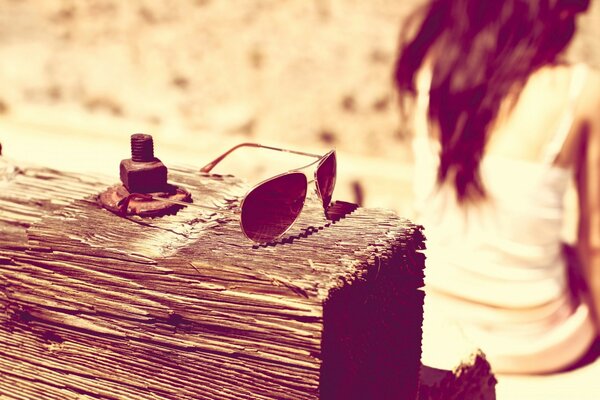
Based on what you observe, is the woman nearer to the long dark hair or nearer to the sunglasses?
the long dark hair

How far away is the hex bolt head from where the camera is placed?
153 centimetres

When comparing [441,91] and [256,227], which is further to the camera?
[441,91]

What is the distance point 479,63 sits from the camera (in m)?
2.87

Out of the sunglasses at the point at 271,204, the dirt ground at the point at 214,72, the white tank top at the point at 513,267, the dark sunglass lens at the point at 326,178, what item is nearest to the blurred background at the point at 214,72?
the dirt ground at the point at 214,72

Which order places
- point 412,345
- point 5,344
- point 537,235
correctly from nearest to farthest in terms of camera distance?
point 5,344 < point 412,345 < point 537,235

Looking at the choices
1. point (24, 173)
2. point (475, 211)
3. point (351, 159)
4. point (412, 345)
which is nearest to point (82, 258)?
point (24, 173)

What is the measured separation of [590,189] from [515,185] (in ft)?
0.96

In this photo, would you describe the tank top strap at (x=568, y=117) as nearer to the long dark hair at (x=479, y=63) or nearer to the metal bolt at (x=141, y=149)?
the long dark hair at (x=479, y=63)

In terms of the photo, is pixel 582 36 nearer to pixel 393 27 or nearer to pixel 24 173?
pixel 393 27

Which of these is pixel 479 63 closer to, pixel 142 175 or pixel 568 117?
pixel 568 117

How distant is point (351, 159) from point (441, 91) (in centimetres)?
422

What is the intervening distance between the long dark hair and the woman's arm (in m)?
0.24

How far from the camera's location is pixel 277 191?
145 cm

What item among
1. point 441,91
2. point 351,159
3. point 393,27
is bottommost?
point 351,159
